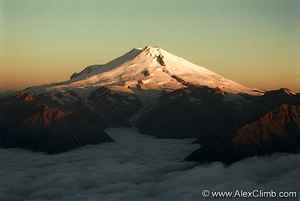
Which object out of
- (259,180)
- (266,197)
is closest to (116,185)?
(259,180)

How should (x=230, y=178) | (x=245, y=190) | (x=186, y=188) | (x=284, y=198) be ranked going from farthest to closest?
(x=230, y=178), (x=186, y=188), (x=245, y=190), (x=284, y=198)

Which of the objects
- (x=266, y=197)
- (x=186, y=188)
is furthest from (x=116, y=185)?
(x=266, y=197)

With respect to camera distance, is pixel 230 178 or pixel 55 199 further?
pixel 230 178

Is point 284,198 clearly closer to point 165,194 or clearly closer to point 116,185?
point 165,194

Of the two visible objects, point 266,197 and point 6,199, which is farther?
point 6,199

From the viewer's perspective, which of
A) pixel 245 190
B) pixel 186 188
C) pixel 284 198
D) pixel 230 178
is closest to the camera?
pixel 284 198

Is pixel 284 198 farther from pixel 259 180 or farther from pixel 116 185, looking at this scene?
pixel 116 185

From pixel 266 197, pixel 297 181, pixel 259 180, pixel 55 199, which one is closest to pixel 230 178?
pixel 259 180
